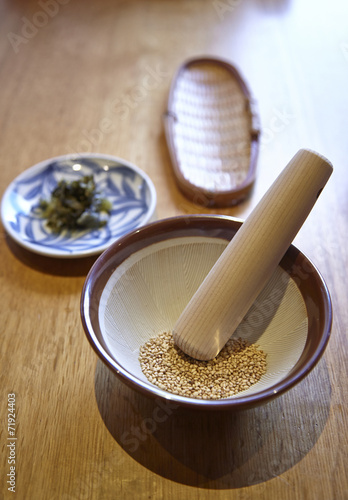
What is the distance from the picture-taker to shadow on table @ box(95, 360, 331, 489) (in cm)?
91

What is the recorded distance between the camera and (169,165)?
1.67 m

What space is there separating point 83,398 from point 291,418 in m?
0.44

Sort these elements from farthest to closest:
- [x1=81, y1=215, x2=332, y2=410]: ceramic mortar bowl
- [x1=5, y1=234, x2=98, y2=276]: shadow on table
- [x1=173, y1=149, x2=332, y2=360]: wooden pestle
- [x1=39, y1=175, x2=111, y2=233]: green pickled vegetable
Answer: [x1=39, y1=175, x2=111, y2=233]: green pickled vegetable
[x1=5, y1=234, x2=98, y2=276]: shadow on table
[x1=173, y1=149, x2=332, y2=360]: wooden pestle
[x1=81, y1=215, x2=332, y2=410]: ceramic mortar bowl

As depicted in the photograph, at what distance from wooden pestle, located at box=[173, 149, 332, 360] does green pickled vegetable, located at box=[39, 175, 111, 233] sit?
22.2 inches

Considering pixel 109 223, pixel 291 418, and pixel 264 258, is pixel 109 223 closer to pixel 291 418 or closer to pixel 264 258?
pixel 264 258

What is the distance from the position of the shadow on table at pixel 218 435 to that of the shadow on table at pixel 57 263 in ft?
1.32

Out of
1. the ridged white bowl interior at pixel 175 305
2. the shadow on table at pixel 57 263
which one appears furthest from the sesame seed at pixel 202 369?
the shadow on table at pixel 57 263

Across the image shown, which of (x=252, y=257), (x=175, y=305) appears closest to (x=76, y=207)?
(x=175, y=305)

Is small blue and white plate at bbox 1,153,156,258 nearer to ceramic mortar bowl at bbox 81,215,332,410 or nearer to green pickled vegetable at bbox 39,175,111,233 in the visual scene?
green pickled vegetable at bbox 39,175,111,233

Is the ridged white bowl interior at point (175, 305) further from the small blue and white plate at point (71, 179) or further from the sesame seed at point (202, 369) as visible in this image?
the small blue and white plate at point (71, 179)

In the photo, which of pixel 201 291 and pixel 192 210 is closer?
Result: pixel 201 291

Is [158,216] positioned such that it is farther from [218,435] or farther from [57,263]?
[218,435]

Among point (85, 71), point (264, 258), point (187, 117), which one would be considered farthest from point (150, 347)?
point (85, 71)

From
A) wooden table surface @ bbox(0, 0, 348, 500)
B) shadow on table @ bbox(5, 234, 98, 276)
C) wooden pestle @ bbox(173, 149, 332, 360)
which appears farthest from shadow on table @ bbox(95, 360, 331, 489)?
shadow on table @ bbox(5, 234, 98, 276)
